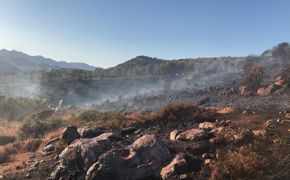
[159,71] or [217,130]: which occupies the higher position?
[217,130]

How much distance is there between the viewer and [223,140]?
51.0 ft

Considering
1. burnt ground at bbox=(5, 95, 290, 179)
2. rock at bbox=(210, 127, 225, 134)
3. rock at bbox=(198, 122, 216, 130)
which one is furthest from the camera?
rock at bbox=(198, 122, 216, 130)

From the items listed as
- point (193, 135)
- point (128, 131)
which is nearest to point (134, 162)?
point (193, 135)

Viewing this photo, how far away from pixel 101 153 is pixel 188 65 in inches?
3399

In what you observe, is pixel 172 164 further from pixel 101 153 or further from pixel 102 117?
pixel 102 117

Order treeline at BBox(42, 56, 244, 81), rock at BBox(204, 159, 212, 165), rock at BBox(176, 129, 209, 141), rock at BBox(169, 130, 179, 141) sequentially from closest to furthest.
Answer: rock at BBox(204, 159, 212, 165)
rock at BBox(176, 129, 209, 141)
rock at BBox(169, 130, 179, 141)
treeline at BBox(42, 56, 244, 81)

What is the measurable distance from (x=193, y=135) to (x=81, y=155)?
4.79 metres

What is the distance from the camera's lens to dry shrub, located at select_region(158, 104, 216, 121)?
20938 millimetres

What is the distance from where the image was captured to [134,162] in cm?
1437

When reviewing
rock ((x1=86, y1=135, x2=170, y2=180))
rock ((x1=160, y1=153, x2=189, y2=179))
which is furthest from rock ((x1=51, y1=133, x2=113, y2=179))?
rock ((x1=160, y1=153, x2=189, y2=179))

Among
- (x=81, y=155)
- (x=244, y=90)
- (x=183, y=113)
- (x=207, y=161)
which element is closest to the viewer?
(x=207, y=161)

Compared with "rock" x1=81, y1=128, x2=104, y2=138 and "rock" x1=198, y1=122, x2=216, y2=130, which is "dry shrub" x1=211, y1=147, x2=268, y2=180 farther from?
"rock" x1=81, y1=128, x2=104, y2=138

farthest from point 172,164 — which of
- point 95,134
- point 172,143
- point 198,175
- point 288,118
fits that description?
point 288,118

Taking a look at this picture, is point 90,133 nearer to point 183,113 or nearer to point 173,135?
point 173,135
